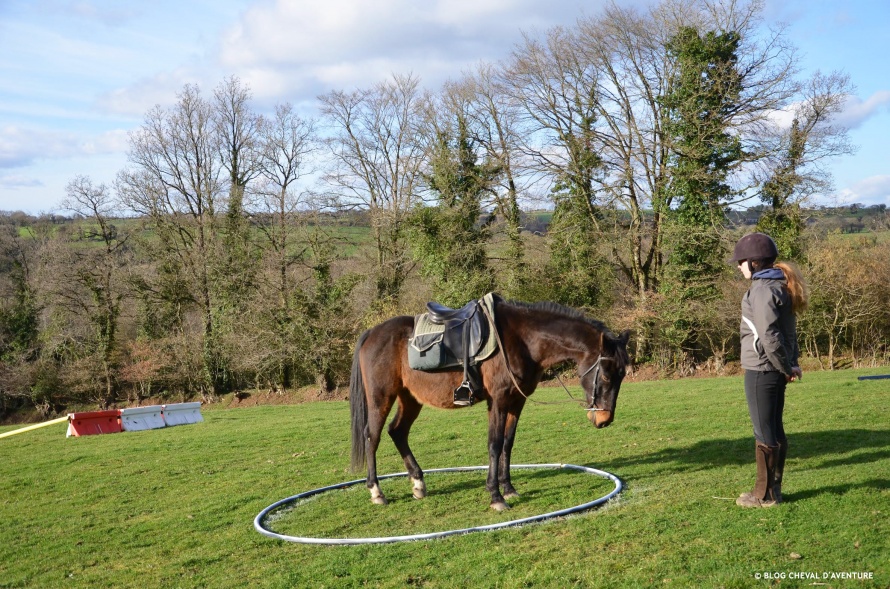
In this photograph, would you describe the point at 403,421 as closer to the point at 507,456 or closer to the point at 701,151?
the point at 507,456

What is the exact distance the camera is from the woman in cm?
598

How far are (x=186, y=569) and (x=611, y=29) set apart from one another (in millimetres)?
27062

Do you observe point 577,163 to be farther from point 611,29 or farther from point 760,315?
point 760,315

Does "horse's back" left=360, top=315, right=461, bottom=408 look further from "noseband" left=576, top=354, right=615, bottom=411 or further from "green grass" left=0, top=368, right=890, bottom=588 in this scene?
"noseband" left=576, top=354, right=615, bottom=411

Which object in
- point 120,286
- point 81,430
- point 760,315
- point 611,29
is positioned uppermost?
point 611,29

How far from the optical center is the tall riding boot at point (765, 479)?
6.09 metres

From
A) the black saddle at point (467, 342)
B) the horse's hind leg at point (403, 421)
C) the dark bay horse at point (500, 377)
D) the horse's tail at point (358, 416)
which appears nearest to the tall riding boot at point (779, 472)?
the dark bay horse at point (500, 377)

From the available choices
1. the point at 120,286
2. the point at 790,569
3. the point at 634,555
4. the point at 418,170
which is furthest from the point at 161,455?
the point at 120,286

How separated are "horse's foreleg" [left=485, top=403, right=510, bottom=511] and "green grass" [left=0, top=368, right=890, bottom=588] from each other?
251mm

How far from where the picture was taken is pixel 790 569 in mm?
4629

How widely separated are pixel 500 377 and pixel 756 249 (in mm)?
2951

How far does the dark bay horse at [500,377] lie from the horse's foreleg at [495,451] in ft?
0.03

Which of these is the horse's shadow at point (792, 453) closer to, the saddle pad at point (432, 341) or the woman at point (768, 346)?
the woman at point (768, 346)

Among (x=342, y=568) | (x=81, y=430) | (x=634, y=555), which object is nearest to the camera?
(x=634, y=555)
